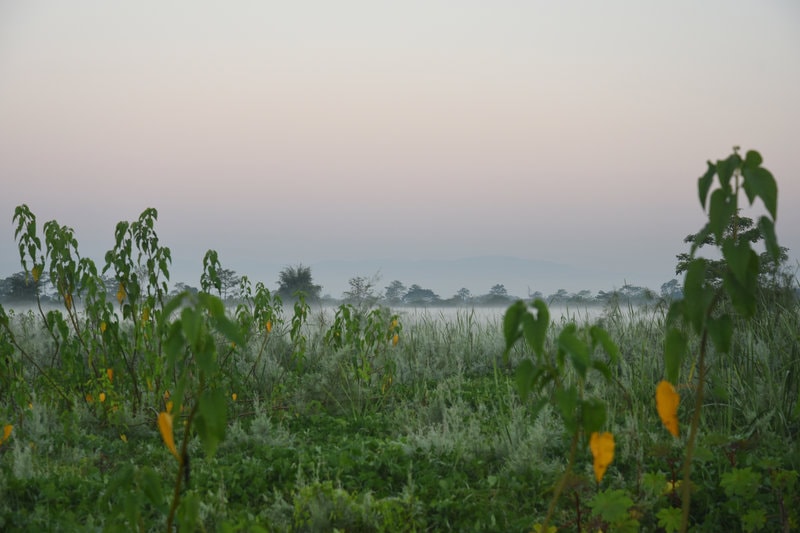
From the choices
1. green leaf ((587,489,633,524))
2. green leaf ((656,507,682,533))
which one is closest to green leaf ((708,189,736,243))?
green leaf ((587,489,633,524))

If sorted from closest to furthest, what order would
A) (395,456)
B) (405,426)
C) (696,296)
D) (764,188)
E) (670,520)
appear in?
(764,188)
(696,296)
(670,520)
(395,456)
(405,426)

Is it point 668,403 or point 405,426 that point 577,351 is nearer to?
point 668,403

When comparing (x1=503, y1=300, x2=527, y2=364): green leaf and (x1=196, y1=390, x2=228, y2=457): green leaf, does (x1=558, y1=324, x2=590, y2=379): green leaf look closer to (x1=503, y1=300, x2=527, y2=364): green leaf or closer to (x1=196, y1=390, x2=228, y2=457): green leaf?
(x1=503, y1=300, x2=527, y2=364): green leaf

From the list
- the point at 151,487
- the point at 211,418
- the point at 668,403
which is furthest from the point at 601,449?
the point at 151,487

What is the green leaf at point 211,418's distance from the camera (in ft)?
5.39

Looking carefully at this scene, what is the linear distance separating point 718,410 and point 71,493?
12.0ft

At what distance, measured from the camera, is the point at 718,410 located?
4.27 meters

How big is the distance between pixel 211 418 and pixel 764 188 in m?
1.40

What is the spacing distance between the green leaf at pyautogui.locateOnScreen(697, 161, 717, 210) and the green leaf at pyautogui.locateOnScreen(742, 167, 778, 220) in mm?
88

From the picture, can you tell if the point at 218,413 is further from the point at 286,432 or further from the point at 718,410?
the point at 718,410

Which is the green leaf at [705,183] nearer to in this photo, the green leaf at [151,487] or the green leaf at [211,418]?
the green leaf at [211,418]

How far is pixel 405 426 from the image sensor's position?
4066 millimetres

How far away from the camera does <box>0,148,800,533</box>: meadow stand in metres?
1.76

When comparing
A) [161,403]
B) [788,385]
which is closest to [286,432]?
[161,403]
